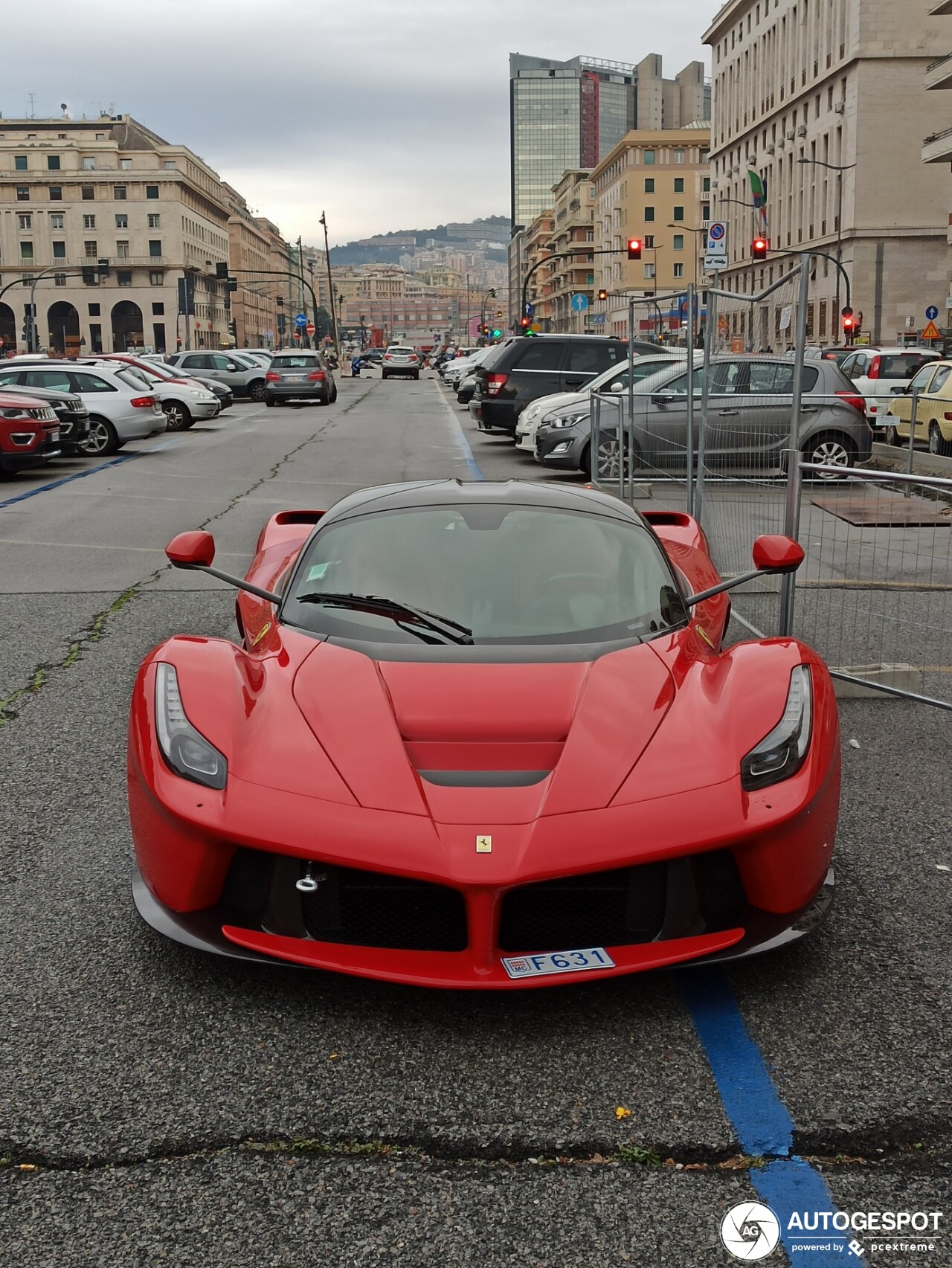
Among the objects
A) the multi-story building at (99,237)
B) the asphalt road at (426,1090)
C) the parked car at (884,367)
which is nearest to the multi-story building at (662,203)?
the multi-story building at (99,237)

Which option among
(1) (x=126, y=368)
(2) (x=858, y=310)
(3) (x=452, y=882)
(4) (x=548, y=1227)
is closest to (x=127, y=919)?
(3) (x=452, y=882)

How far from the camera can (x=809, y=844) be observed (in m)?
3.41

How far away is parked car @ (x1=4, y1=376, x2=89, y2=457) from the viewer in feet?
67.3

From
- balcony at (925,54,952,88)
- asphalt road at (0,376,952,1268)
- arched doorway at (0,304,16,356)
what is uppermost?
Result: balcony at (925,54,952,88)

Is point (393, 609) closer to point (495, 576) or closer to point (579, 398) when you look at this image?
point (495, 576)

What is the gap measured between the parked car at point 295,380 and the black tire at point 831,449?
24330 mm

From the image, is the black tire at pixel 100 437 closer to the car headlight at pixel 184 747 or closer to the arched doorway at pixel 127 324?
the car headlight at pixel 184 747

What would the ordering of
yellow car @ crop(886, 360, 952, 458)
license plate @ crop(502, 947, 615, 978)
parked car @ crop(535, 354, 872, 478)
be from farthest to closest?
yellow car @ crop(886, 360, 952, 458) < parked car @ crop(535, 354, 872, 478) < license plate @ crop(502, 947, 615, 978)

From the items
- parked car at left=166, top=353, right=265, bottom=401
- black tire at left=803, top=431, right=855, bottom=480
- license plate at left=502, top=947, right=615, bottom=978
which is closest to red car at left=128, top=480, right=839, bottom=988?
license plate at left=502, top=947, right=615, bottom=978

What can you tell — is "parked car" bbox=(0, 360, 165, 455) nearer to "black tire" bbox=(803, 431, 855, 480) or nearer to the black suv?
the black suv

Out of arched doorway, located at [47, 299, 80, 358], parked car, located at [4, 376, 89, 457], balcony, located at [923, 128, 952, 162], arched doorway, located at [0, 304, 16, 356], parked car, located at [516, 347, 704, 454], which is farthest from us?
arched doorway, located at [47, 299, 80, 358]

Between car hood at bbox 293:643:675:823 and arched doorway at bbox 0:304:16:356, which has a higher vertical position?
arched doorway at bbox 0:304:16:356

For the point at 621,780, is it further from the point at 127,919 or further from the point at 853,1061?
the point at 127,919

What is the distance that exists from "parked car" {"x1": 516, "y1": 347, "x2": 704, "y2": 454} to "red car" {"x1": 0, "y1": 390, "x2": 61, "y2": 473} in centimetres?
683
